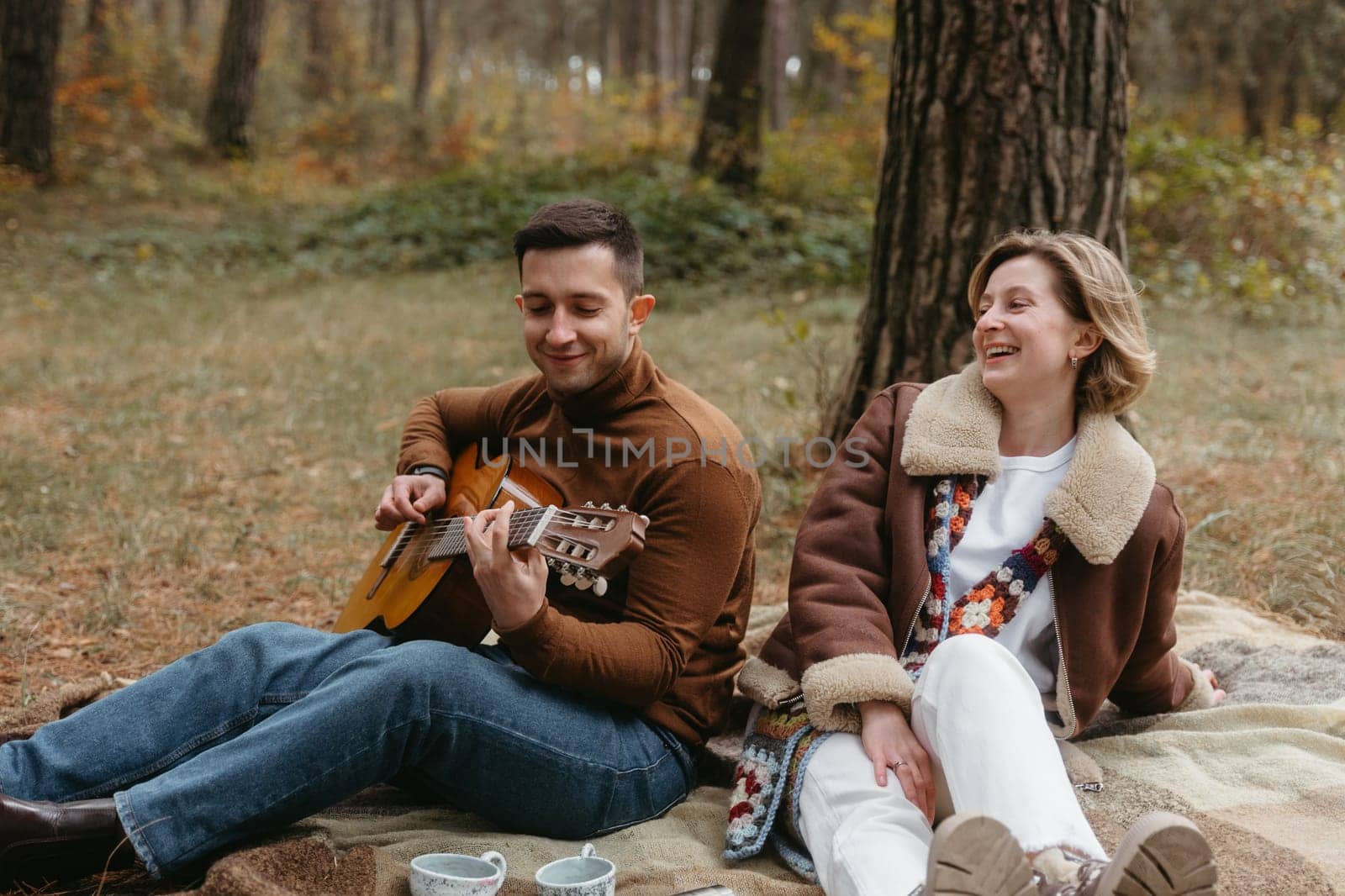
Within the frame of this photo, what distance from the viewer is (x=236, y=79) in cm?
1459

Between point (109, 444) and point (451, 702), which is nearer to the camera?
point (451, 702)

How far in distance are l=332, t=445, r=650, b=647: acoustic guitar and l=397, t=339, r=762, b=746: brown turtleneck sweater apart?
8 centimetres

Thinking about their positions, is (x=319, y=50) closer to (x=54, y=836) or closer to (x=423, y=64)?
(x=423, y=64)

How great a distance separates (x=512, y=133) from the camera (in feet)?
58.8

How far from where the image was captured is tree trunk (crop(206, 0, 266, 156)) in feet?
46.1

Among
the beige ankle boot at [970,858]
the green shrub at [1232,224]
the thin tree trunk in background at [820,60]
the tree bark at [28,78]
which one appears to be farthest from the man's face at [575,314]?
the thin tree trunk in background at [820,60]

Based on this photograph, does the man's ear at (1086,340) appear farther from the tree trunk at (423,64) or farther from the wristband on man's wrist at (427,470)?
the tree trunk at (423,64)

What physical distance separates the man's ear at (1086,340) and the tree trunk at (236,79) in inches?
552

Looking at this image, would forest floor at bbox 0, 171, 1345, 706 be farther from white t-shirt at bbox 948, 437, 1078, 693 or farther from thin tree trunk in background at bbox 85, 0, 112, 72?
thin tree trunk in background at bbox 85, 0, 112, 72

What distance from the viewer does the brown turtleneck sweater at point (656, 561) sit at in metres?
2.29

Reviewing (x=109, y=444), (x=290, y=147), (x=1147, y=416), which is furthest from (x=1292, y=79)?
(x=109, y=444)

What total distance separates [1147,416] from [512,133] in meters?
14.0

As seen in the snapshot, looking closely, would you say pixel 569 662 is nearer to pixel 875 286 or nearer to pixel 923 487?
pixel 923 487

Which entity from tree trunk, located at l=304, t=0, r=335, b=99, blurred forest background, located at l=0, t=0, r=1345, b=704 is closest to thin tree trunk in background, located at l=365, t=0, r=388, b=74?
tree trunk, located at l=304, t=0, r=335, b=99
